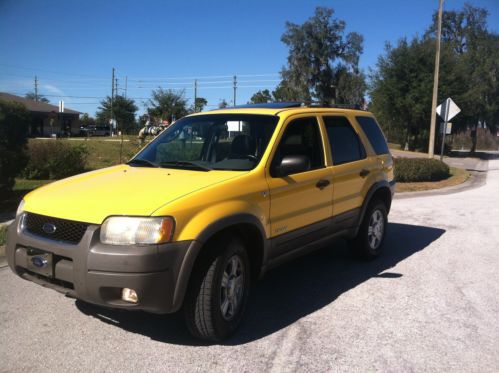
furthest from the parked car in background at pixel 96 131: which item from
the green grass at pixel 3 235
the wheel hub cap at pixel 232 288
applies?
the wheel hub cap at pixel 232 288

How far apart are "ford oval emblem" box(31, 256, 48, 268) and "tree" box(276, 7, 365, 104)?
50.7 meters

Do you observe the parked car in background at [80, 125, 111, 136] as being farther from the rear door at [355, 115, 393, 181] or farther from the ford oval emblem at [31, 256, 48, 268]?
the ford oval emblem at [31, 256, 48, 268]

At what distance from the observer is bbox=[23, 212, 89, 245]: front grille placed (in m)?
3.40

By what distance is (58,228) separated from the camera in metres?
3.50

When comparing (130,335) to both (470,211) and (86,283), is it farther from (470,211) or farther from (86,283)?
(470,211)

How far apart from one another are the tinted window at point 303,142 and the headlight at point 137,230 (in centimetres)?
141

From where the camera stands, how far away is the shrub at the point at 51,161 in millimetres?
12797

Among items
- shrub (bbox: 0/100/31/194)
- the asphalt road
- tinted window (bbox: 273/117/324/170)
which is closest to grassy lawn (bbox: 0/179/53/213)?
shrub (bbox: 0/100/31/194)

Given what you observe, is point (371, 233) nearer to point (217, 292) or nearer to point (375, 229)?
point (375, 229)

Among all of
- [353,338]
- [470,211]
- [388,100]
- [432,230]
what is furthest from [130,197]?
[388,100]

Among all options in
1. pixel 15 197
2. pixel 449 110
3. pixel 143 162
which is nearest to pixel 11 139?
pixel 15 197

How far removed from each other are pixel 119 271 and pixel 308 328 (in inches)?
69.9

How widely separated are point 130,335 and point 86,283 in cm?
81

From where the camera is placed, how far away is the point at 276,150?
171 inches
